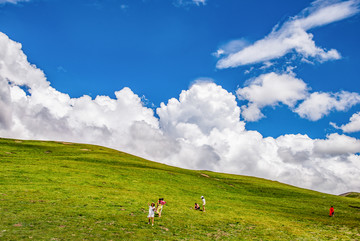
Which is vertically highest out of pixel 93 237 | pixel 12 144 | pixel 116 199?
pixel 12 144

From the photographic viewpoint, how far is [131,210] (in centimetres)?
4191

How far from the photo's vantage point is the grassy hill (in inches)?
1233

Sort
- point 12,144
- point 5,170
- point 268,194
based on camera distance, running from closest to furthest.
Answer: point 5,170
point 268,194
point 12,144

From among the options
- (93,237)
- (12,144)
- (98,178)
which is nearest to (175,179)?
(98,178)

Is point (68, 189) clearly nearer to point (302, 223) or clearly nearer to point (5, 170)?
point (5, 170)

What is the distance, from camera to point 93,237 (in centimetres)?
2823

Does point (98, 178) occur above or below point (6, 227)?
above

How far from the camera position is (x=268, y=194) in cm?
8331

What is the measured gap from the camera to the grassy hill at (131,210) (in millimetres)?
31328

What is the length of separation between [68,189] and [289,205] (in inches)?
2266

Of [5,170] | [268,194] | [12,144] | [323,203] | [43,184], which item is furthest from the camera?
[12,144]

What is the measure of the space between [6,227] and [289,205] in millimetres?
66408

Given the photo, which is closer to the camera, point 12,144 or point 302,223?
point 302,223

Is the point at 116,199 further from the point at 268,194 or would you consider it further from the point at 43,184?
the point at 268,194
